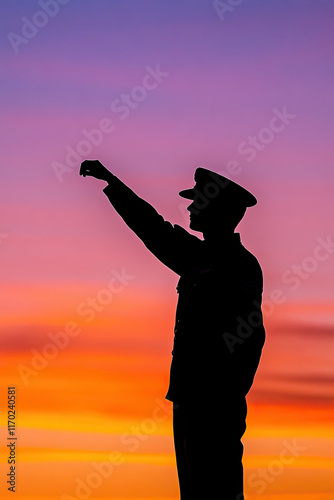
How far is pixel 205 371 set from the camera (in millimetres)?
9469

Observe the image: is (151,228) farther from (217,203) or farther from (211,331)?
(211,331)

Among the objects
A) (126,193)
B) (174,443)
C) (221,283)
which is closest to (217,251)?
(221,283)

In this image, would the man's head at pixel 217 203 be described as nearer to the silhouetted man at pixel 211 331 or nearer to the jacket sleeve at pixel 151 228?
the silhouetted man at pixel 211 331

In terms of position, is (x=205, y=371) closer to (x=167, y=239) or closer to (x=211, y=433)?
(x=211, y=433)

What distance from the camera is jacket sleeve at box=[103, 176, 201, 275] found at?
32.5ft

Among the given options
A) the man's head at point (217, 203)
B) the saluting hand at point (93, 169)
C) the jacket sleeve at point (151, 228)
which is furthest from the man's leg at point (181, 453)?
the saluting hand at point (93, 169)

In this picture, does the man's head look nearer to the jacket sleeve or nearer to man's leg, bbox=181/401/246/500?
the jacket sleeve

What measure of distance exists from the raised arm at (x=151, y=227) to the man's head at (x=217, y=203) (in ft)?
0.87

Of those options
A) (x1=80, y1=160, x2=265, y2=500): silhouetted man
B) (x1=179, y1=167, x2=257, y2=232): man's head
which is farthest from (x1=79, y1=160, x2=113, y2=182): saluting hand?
(x1=179, y1=167, x2=257, y2=232): man's head

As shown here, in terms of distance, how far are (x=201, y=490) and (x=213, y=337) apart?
4.07ft

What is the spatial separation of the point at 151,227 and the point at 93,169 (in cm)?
70

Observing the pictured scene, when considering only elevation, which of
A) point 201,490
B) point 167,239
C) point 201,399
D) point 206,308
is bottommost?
point 201,490

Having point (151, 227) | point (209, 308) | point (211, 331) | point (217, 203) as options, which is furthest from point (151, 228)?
point (211, 331)

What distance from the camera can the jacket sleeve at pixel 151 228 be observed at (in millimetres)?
9914
